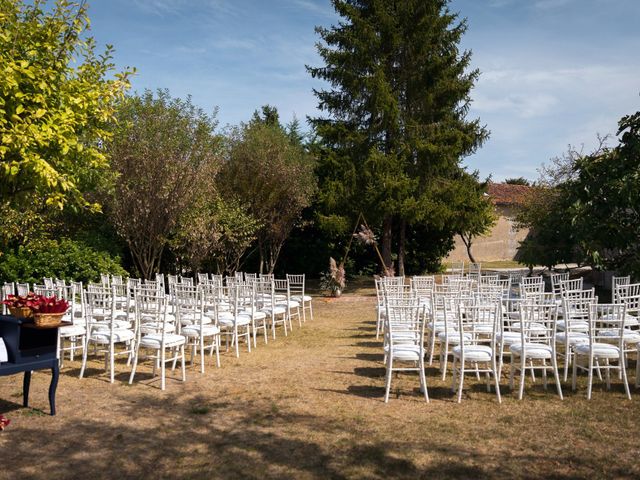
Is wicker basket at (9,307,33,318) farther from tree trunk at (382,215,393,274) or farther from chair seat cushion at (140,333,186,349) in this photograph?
tree trunk at (382,215,393,274)

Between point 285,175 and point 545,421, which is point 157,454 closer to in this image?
point 545,421

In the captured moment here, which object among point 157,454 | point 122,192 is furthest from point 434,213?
point 157,454

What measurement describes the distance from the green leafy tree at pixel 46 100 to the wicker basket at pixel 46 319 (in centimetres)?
243

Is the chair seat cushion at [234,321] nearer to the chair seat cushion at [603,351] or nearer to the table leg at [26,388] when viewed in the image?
the table leg at [26,388]

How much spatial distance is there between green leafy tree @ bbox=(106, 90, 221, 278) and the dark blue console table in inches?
348

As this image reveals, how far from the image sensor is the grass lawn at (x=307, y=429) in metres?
4.65

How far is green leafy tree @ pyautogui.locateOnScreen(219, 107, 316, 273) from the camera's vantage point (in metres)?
19.5

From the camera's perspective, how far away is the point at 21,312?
6223 mm

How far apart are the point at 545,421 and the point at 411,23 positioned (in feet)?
58.8

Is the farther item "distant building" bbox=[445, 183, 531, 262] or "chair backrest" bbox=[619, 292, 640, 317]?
"distant building" bbox=[445, 183, 531, 262]

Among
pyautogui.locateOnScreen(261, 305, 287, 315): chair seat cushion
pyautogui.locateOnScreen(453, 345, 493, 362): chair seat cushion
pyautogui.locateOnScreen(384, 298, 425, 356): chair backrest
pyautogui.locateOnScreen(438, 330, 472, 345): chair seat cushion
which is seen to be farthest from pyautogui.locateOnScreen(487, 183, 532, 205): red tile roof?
pyautogui.locateOnScreen(453, 345, 493, 362): chair seat cushion

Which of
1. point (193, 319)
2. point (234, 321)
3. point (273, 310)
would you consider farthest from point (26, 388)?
point (273, 310)

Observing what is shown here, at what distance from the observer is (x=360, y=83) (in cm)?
2059

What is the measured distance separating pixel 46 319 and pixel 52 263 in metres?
7.31
